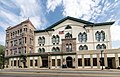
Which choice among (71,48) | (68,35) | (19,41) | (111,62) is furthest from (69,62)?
(19,41)

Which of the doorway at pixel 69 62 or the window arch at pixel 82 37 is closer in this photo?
the doorway at pixel 69 62

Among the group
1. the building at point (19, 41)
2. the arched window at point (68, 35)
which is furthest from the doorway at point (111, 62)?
the building at point (19, 41)

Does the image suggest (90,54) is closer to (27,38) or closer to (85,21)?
(85,21)

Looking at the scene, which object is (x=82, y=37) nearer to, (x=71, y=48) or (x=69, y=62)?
(x=71, y=48)

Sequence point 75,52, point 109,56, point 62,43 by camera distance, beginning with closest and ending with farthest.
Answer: point 109,56
point 75,52
point 62,43

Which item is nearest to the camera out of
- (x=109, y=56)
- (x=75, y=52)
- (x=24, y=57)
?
(x=109, y=56)

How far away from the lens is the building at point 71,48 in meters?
46.6

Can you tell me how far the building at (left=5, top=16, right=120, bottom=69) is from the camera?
4656 centimetres

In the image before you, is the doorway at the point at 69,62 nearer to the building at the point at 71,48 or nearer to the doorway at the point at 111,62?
the building at the point at 71,48

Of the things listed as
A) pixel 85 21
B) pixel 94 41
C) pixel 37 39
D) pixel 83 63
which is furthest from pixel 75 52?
pixel 37 39

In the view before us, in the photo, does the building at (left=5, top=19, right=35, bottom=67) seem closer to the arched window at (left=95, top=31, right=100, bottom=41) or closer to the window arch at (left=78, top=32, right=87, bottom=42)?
the window arch at (left=78, top=32, right=87, bottom=42)

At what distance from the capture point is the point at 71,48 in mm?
50812

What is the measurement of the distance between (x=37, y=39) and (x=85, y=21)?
18.6m

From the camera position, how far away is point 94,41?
5088cm
